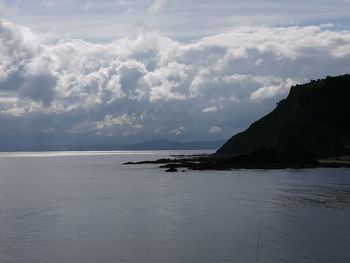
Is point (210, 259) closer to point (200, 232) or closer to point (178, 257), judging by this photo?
point (178, 257)

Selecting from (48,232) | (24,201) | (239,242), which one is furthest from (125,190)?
(239,242)

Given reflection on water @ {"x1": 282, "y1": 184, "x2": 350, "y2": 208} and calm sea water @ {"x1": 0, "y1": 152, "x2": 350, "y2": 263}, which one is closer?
calm sea water @ {"x1": 0, "y1": 152, "x2": 350, "y2": 263}

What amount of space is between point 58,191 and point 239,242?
5983cm

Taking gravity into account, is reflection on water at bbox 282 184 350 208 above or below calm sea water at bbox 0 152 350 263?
above

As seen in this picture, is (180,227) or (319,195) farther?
(319,195)

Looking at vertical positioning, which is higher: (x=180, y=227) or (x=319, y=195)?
(x=319, y=195)

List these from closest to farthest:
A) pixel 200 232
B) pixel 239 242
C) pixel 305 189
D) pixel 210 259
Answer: pixel 210 259 → pixel 239 242 → pixel 200 232 → pixel 305 189

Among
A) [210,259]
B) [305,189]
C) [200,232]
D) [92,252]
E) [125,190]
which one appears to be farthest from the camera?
[125,190]

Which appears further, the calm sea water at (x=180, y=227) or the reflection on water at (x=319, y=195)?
the reflection on water at (x=319, y=195)

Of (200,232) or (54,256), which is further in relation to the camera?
(200,232)

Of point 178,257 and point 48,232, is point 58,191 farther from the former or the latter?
point 178,257

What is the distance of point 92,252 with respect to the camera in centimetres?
3809

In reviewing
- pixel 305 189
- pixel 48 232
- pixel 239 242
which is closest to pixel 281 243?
pixel 239 242

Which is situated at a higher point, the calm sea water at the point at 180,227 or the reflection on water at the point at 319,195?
the reflection on water at the point at 319,195
